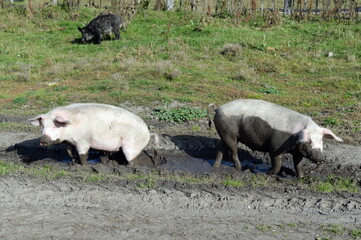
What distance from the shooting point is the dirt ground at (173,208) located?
20.5ft

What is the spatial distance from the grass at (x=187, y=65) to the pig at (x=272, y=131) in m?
3.05

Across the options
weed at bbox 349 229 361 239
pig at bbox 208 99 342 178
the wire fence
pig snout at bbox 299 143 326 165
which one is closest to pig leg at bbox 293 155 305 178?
pig at bbox 208 99 342 178

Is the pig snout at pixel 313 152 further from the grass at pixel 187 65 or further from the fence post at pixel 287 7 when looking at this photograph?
the fence post at pixel 287 7

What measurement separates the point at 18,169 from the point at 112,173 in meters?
1.60

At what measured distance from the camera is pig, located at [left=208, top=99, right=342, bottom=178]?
8062 millimetres

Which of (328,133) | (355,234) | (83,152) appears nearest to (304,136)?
(328,133)

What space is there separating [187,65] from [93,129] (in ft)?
29.1

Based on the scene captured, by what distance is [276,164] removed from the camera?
28.2 feet

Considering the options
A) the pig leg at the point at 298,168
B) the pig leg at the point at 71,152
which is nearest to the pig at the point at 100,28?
the pig leg at the point at 71,152

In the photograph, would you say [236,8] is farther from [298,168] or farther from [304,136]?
[304,136]

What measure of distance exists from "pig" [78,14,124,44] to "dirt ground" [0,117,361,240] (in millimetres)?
12426

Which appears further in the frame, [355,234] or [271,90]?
[271,90]

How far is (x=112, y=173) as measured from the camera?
8.62 meters

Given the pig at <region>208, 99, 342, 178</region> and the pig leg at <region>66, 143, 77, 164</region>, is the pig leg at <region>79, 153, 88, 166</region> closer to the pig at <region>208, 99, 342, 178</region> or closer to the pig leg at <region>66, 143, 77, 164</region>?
the pig leg at <region>66, 143, 77, 164</region>
